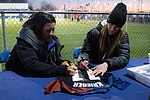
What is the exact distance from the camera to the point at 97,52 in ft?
8.23

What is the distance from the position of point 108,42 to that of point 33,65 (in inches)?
29.5

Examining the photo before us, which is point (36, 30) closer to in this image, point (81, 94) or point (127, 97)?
point (81, 94)

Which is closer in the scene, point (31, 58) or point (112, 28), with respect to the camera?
point (31, 58)

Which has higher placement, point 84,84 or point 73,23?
point 73,23

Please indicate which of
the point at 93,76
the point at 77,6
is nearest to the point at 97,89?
the point at 93,76

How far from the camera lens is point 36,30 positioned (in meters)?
2.05

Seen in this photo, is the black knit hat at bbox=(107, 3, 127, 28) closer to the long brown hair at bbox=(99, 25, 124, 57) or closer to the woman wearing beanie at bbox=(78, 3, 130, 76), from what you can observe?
the woman wearing beanie at bbox=(78, 3, 130, 76)

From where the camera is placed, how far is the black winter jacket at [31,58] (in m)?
1.92

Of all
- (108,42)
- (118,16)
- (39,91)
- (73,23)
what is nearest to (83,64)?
(108,42)

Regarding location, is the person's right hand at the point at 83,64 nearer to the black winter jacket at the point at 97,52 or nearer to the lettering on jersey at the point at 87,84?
the black winter jacket at the point at 97,52

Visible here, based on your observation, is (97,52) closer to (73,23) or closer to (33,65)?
(33,65)

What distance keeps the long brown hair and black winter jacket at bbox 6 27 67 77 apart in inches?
19.3

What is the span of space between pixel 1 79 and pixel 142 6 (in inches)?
473

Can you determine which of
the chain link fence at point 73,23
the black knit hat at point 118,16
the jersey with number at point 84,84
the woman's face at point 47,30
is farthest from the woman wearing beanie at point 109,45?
the chain link fence at point 73,23
